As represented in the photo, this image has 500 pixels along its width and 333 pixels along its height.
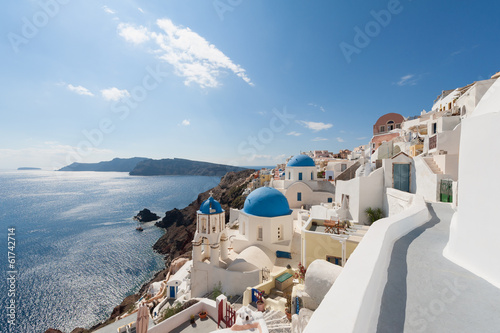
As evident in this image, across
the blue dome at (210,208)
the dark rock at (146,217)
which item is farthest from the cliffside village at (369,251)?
the dark rock at (146,217)

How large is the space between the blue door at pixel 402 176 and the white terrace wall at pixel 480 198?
9.02 metres

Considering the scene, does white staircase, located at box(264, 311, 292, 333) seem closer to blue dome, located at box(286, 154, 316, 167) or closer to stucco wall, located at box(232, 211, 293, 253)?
stucco wall, located at box(232, 211, 293, 253)

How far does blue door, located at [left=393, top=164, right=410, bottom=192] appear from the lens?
1041cm

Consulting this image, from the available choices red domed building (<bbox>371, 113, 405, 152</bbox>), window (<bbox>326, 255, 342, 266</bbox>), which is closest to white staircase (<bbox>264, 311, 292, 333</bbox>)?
window (<bbox>326, 255, 342, 266</bbox>)

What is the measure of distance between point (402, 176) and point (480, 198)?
961 centimetres

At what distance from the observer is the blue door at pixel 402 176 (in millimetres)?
10414

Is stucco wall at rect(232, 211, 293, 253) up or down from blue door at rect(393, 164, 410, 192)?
down

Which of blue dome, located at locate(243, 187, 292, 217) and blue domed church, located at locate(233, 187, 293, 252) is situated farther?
blue dome, located at locate(243, 187, 292, 217)

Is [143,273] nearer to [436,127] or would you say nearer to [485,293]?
[485,293]

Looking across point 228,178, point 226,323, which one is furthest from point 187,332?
point 228,178

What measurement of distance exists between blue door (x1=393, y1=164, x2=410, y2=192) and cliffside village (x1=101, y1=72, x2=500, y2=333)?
5cm

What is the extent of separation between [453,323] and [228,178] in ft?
231

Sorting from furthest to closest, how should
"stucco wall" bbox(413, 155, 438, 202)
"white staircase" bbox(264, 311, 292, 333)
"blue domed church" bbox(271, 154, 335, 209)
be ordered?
"blue domed church" bbox(271, 154, 335, 209)
"stucco wall" bbox(413, 155, 438, 202)
"white staircase" bbox(264, 311, 292, 333)

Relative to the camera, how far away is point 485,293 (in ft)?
6.38
